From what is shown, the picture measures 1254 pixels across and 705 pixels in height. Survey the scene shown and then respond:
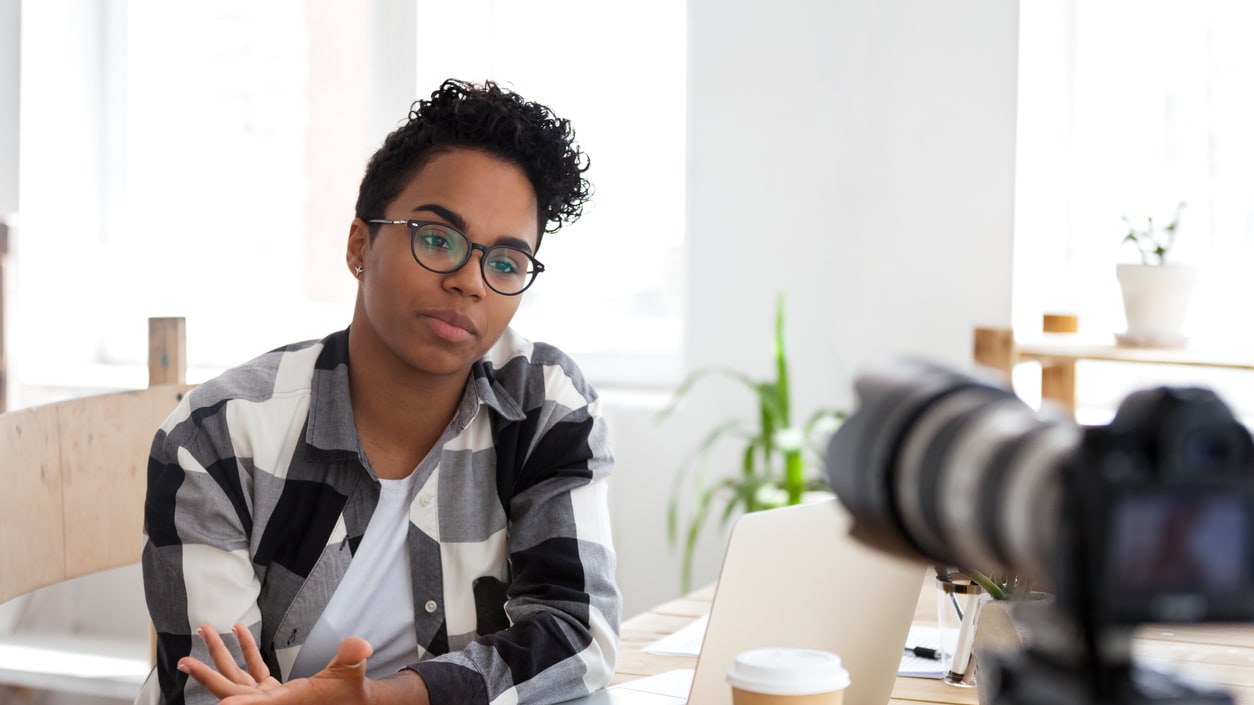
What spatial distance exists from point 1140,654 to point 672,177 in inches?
88.2

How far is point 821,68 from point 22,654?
224cm

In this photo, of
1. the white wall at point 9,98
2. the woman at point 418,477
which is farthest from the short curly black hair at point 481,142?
the white wall at point 9,98

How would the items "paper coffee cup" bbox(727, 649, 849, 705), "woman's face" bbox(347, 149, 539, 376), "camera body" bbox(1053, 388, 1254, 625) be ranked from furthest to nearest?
1. "woman's face" bbox(347, 149, 539, 376)
2. "paper coffee cup" bbox(727, 649, 849, 705)
3. "camera body" bbox(1053, 388, 1254, 625)

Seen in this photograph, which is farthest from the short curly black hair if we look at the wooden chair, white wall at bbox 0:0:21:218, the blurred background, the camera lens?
white wall at bbox 0:0:21:218

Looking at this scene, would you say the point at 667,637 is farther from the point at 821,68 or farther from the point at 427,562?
the point at 821,68

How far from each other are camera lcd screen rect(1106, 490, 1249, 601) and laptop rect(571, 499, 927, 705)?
518mm

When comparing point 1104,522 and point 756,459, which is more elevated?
Result: point 1104,522

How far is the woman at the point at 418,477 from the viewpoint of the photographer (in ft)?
4.36

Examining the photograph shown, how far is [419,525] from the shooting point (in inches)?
56.9

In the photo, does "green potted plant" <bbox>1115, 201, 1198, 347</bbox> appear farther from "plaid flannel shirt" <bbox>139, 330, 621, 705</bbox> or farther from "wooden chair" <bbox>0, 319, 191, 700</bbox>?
"wooden chair" <bbox>0, 319, 191, 700</bbox>

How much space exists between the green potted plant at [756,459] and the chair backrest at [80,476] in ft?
4.53

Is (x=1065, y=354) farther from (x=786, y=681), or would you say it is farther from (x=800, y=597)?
(x=786, y=681)

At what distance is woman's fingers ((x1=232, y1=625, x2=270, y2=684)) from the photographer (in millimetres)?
1251

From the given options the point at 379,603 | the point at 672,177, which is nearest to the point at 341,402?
the point at 379,603
